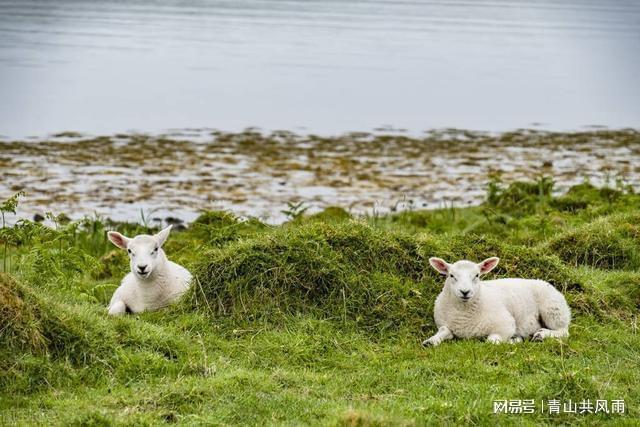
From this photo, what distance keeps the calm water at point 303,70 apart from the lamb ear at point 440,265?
22.0 metres

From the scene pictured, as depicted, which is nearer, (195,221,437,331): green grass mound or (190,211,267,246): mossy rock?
(195,221,437,331): green grass mound

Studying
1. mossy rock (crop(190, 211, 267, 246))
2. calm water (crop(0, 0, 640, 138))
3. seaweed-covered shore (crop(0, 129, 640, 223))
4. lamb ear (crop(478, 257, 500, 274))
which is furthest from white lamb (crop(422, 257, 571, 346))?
calm water (crop(0, 0, 640, 138))

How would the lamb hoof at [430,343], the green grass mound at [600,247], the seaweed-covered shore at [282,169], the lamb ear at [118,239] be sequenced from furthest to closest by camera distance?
the seaweed-covered shore at [282,169], the green grass mound at [600,247], the lamb ear at [118,239], the lamb hoof at [430,343]

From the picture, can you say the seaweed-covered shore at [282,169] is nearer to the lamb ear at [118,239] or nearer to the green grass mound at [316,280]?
the lamb ear at [118,239]

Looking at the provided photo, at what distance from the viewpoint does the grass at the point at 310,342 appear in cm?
830

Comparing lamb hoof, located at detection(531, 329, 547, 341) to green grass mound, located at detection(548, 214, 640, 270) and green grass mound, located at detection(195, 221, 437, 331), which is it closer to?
green grass mound, located at detection(195, 221, 437, 331)

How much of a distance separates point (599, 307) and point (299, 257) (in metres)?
3.66

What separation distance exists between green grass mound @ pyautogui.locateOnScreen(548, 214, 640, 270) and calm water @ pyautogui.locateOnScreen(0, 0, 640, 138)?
1905 cm

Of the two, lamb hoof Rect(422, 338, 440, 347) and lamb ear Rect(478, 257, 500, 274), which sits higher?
lamb ear Rect(478, 257, 500, 274)

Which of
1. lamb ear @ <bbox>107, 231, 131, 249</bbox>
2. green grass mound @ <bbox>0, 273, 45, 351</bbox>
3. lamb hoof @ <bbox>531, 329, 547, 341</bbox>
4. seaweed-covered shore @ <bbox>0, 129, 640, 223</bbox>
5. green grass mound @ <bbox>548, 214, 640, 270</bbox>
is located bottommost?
seaweed-covered shore @ <bbox>0, 129, 640, 223</bbox>

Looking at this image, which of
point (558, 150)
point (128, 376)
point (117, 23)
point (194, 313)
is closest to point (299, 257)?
point (194, 313)

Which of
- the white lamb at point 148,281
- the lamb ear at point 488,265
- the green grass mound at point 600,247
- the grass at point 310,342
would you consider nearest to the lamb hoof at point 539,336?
the grass at point 310,342

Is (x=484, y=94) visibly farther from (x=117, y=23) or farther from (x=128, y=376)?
(x=117, y=23)

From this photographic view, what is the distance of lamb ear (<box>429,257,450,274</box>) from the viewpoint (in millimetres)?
10711
